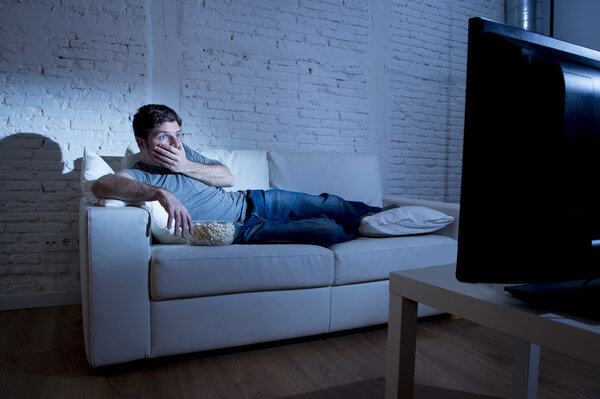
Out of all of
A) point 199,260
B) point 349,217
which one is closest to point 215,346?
point 199,260

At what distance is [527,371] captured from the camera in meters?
1.10

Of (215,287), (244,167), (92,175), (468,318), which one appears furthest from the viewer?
(244,167)

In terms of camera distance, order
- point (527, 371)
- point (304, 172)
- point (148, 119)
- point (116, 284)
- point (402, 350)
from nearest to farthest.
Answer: point (402, 350) → point (527, 371) → point (116, 284) → point (148, 119) → point (304, 172)

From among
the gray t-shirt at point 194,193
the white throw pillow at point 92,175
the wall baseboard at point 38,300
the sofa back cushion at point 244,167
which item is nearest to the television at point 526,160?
the white throw pillow at point 92,175

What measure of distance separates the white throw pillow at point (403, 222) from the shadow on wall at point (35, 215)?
1.74 meters

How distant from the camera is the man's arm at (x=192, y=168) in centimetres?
184

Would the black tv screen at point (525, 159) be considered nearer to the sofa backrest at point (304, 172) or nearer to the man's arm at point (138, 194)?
the man's arm at point (138, 194)

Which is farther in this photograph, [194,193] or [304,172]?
[304,172]

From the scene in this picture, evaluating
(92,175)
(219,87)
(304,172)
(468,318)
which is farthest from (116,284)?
(219,87)

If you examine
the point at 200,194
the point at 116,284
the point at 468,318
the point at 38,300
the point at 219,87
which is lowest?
the point at 38,300

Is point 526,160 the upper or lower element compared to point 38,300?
upper

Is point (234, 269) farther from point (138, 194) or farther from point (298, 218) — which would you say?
point (298, 218)

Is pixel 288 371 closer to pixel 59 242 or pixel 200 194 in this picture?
pixel 200 194

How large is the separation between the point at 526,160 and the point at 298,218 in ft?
5.40
